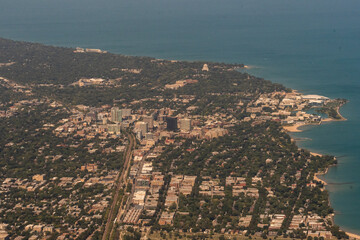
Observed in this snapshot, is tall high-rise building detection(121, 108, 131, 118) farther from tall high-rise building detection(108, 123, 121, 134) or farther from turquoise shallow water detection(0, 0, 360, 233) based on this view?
turquoise shallow water detection(0, 0, 360, 233)

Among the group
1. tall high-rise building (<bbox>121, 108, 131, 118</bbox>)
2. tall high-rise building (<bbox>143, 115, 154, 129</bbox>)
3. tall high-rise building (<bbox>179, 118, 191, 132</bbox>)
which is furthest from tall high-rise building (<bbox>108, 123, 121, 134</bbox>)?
tall high-rise building (<bbox>179, 118, 191, 132</bbox>)

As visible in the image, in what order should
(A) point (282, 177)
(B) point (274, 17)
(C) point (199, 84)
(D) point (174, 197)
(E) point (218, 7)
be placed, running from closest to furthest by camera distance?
1. (D) point (174, 197)
2. (A) point (282, 177)
3. (C) point (199, 84)
4. (B) point (274, 17)
5. (E) point (218, 7)

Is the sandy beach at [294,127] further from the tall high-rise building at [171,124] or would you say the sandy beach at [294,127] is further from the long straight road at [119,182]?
the long straight road at [119,182]

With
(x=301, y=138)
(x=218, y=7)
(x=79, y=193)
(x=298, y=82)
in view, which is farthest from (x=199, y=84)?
(x=218, y=7)

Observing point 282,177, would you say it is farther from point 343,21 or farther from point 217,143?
point 343,21

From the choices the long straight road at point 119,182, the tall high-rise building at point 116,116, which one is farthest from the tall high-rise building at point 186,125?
the tall high-rise building at point 116,116

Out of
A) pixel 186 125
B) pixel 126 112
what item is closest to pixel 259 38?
pixel 126 112

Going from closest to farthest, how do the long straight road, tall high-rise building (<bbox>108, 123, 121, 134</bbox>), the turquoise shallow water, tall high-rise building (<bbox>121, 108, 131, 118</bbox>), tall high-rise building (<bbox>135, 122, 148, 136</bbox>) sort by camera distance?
1. the long straight road
2. the turquoise shallow water
3. tall high-rise building (<bbox>135, 122, 148, 136</bbox>)
4. tall high-rise building (<bbox>108, 123, 121, 134</bbox>)
5. tall high-rise building (<bbox>121, 108, 131, 118</bbox>)

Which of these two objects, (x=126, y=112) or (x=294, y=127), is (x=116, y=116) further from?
(x=294, y=127)
